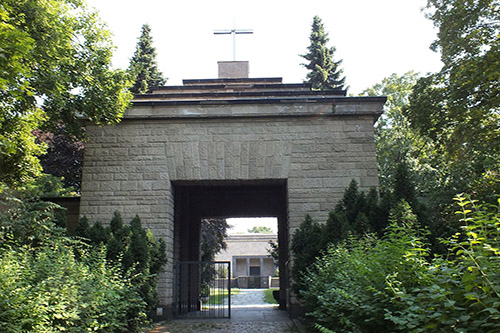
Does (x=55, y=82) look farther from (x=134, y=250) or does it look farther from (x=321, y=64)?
(x=321, y=64)

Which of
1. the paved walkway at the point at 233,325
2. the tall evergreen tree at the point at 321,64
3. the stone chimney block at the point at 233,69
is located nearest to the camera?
the paved walkway at the point at 233,325

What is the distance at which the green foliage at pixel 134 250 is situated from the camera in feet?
26.6

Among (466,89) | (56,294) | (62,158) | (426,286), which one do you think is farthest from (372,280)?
(62,158)

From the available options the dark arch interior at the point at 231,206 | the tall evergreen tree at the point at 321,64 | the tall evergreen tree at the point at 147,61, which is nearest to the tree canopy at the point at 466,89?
the dark arch interior at the point at 231,206

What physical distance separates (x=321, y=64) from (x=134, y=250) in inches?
904

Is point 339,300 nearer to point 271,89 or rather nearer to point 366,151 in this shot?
point 366,151

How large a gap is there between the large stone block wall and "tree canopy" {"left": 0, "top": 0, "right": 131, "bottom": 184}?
2.85ft

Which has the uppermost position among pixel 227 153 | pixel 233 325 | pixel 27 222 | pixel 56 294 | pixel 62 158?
pixel 62 158

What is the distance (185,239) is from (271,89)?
5351 millimetres

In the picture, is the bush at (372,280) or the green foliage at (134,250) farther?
the green foliage at (134,250)

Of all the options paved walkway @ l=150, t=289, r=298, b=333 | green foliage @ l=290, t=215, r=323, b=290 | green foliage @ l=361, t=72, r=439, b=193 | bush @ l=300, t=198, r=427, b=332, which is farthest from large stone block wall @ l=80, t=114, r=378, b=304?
green foliage @ l=361, t=72, r=439, b=193

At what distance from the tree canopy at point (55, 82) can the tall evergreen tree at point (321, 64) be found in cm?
1933

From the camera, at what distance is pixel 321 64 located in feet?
93.8

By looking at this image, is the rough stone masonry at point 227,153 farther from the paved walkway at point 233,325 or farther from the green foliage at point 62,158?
the green foliage at point 62,158
